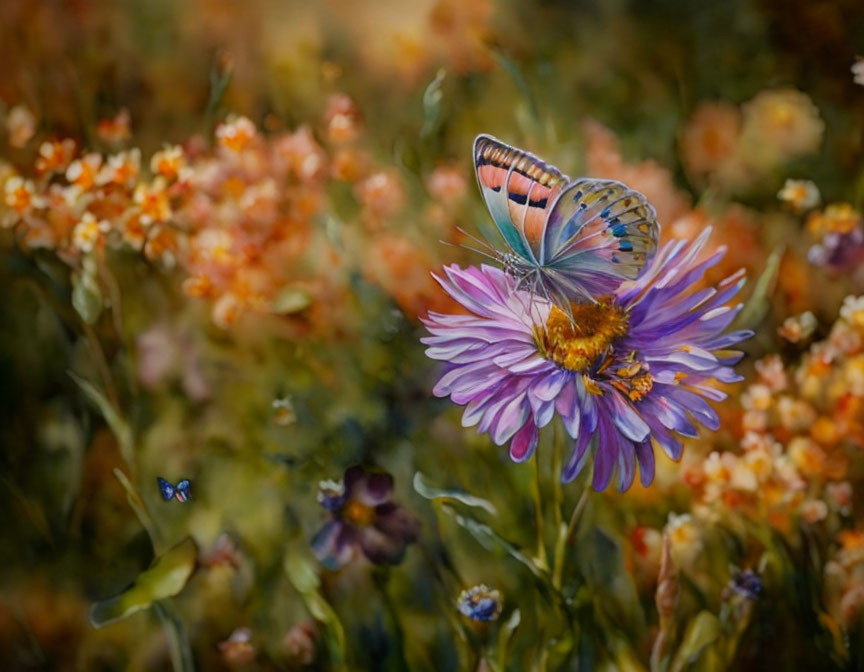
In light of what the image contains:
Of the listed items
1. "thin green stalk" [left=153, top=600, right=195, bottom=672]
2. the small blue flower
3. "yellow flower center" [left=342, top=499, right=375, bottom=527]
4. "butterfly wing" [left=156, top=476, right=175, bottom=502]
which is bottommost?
"thin green stalk" [left=153, top=600, right=195, bottom=672]

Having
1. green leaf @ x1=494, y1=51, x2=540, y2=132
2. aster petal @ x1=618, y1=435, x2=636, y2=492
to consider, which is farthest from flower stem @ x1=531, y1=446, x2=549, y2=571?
green leaf @ x1=494, y1=51, x2=540, y2=132

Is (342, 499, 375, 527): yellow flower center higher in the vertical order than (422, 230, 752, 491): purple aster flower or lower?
lower

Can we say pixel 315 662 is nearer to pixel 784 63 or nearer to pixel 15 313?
pixel 15 313

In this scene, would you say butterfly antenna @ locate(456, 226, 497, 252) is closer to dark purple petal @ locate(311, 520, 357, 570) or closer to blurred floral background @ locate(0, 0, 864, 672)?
blurred floral background @ locate(0, 0, 864, 672)

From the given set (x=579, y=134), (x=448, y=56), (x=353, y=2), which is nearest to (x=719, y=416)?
(x=579, y=134)

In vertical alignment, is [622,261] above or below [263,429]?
above

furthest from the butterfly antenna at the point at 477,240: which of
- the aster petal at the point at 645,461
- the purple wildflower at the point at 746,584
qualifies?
the purple wildflower at the point at 746,584

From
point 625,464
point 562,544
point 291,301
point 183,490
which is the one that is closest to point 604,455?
point 625,464
